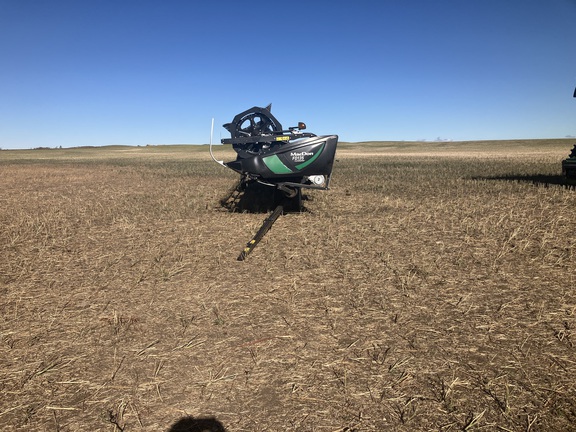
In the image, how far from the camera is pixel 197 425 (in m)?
2.72

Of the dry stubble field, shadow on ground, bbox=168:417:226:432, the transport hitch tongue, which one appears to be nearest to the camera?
shadow on ground, bbox=168:417:226:432

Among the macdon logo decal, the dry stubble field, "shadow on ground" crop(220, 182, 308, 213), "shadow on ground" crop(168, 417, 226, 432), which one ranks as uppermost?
the macdon logo decal

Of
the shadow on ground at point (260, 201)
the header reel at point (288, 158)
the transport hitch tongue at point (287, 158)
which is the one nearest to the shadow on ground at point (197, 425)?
the transport hitch tongue at point (287, 158)

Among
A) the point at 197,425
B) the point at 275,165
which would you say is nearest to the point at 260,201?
the point at 275,165

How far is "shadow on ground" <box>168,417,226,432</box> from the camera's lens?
268cm

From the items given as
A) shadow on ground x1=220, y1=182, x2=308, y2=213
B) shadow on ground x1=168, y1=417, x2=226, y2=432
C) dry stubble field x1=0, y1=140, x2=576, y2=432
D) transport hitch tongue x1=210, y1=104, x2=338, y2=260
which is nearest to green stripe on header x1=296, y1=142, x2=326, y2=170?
transport hitch tongue x1=210, y1=104, x2=338, y2=260

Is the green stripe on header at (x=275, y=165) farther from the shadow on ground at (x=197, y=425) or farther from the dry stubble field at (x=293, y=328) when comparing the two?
the shadow on ground at (x=197, y=425)

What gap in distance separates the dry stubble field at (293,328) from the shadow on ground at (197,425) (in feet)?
0.03

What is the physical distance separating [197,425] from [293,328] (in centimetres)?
164

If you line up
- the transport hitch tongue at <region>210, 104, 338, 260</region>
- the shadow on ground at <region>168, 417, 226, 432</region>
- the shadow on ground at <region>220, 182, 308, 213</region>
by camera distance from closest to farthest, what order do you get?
the shadow on ground at <region>168, 417, 226, 432</region>, the transport hitch tongue at <region>210, 104, 338, 260</region>, the shadow on ground at <region>220, 182, 308, 213</region>

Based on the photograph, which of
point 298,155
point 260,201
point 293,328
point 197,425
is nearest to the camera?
point 197,425

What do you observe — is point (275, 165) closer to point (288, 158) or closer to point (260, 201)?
point (288, 158)

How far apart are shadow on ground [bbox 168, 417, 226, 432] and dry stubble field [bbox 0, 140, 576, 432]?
0.03 ft

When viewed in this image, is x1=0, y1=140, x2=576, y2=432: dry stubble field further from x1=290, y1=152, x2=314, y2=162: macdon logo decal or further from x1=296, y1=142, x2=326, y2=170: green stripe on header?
x1=290, y1=152, x2=314, y2=162: macdon logo decal
